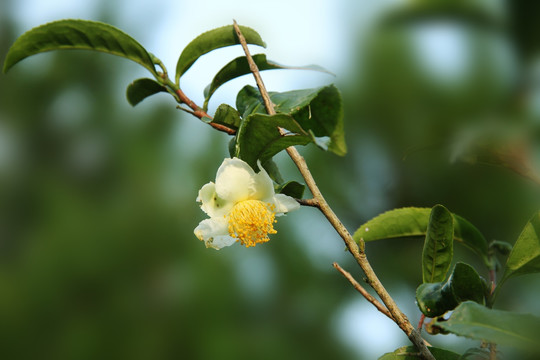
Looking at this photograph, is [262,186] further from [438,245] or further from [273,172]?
[438,245]

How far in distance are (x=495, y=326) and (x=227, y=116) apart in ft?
0.94

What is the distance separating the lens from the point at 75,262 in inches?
161

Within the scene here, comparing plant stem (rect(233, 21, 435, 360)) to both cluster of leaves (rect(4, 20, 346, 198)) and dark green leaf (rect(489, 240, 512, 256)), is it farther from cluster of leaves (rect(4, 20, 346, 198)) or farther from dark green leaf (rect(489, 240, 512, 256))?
dark green leaf (rect(489, 240, 512, 256))

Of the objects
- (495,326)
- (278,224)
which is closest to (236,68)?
(495,326)

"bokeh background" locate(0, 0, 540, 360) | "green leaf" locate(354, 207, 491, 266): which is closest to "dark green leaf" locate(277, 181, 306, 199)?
"green leaf" locate(354, 207, 491, 266)

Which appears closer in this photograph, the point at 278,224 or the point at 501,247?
the point at 501,247

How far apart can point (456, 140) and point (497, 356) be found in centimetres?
46

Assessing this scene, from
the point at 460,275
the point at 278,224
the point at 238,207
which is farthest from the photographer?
the point at 278,224

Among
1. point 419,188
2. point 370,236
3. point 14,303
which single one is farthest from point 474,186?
point 14,303

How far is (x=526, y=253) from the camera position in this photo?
0.46 metres

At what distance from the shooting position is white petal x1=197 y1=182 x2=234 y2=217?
0.54m

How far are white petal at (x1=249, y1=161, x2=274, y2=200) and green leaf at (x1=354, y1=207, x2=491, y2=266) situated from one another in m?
0.11

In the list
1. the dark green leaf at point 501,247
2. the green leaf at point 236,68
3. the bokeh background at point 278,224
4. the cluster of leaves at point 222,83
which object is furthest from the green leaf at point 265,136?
the bokeh background at point 278,224

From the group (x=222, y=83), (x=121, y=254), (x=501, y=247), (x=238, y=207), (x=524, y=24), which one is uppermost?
(x=222, y=83)
